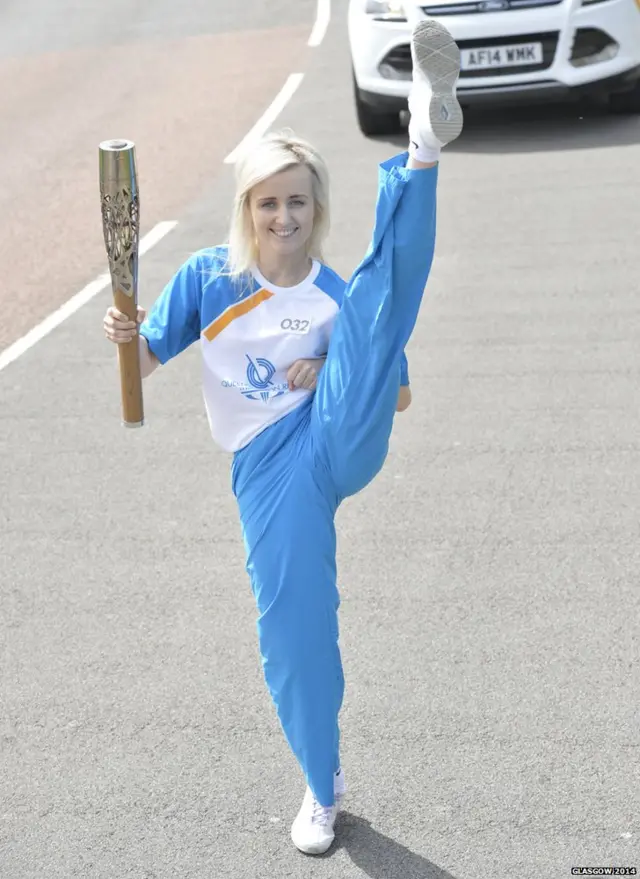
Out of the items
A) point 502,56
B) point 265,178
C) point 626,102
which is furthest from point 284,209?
point 626,102

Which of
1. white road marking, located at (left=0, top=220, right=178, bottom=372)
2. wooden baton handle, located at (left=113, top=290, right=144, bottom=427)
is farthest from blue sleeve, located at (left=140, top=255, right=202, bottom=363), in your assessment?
white road marking, located at (left=0, top=220, right=178, bottom=372)

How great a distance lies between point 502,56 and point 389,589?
758 centimetres

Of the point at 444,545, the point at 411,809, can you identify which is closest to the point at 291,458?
the point at 411,809

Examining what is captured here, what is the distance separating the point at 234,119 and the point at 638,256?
589 centimetres

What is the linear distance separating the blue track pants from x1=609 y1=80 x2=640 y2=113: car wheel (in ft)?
31.7

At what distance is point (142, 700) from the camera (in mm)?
5059

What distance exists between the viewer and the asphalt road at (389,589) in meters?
4.34

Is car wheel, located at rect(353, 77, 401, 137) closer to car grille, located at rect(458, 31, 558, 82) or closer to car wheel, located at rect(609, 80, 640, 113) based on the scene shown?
car grille, located at rect(458, 31, 558, 82)

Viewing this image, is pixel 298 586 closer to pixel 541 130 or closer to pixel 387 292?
pixel 387 292

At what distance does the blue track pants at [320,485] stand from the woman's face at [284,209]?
0.28 m

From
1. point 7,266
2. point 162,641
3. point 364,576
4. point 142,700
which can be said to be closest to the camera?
point 142,700

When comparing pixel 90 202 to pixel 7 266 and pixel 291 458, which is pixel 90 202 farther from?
pixel 291 458

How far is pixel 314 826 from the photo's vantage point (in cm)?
423

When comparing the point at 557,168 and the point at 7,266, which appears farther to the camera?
Answer: the point at 557,168
